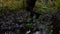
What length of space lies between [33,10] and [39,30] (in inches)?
27.9

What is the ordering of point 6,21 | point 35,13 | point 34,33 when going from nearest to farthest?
point 34,33 < point 6,21 < point 35,13

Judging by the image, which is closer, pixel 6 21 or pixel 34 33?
pixel 34 33

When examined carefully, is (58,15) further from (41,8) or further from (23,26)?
(23,26)

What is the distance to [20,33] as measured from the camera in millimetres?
3293

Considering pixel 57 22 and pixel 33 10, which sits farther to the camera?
pixel 33 10

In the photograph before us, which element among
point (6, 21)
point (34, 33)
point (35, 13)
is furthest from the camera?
point (35, 13)

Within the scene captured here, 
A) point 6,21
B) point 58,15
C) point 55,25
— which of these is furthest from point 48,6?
point 6,21

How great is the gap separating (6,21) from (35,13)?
63 cm

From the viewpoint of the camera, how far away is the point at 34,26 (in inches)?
135

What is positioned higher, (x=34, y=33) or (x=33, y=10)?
(x=33, y=10)

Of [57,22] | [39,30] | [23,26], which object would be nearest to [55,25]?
[57,22]

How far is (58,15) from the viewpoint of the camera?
362 cm

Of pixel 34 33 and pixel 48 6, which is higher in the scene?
pixel 48 6

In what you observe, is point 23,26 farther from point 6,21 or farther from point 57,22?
point 57,22
